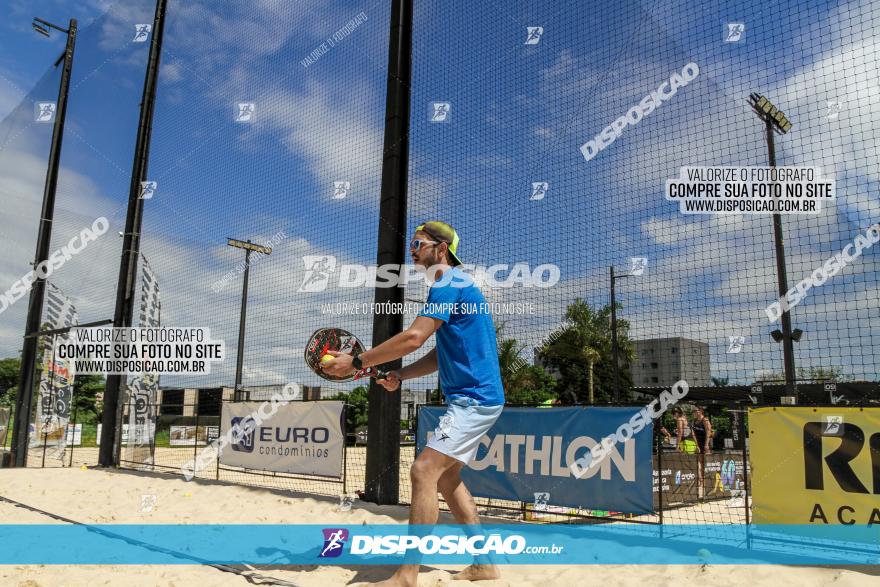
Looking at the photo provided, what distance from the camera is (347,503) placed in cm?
600

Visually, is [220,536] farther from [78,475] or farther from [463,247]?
[78,475]

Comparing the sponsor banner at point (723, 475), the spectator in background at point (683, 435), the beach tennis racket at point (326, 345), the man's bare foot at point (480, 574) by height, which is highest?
the beach tennis racket at point (326, 345)

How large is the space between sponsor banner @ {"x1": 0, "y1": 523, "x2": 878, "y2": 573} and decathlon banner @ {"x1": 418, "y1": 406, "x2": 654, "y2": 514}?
266mm

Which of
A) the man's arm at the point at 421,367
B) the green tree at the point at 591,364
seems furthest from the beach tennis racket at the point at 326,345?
the green tree at the point at 591,364

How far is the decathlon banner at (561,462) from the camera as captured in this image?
4.64m

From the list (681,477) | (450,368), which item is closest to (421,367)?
(450,368)

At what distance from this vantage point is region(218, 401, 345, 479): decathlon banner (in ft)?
23.1

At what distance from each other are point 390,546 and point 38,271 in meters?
12.0

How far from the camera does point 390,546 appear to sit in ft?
13.8

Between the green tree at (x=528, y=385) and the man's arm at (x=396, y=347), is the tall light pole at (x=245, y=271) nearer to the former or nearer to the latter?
the man's arm at (x=396, y=347)

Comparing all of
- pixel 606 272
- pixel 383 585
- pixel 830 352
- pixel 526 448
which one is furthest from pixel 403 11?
pixel 383 585

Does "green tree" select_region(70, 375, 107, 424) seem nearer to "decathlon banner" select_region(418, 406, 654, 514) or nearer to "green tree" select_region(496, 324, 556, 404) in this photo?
"green tree" select_region(496, 324, 556, 404)

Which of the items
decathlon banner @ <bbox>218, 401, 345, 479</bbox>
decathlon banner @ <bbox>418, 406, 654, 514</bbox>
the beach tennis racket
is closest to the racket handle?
the beach tennis racket

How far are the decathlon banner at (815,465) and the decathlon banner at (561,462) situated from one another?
806 millimetres
